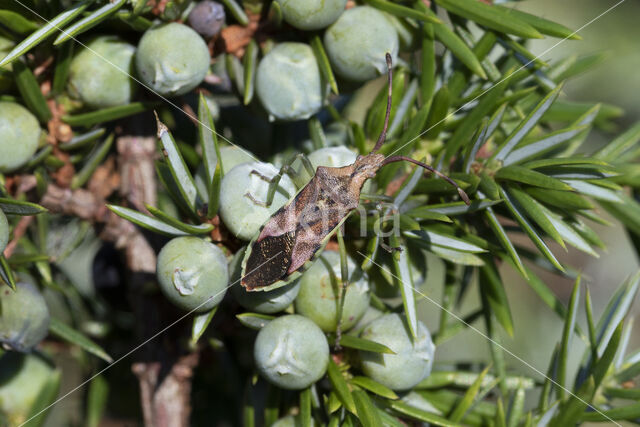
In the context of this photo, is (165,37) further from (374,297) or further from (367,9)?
(374,297)

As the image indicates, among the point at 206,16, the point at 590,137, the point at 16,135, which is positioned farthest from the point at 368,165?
the point at 590,137

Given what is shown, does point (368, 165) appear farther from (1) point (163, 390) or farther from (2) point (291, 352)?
(1) point (163, 390)

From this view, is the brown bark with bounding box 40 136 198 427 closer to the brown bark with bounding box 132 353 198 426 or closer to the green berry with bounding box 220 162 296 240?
the brown bark with bounding box 132 353 198 426

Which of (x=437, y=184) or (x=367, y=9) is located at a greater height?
(x=367, y=9)

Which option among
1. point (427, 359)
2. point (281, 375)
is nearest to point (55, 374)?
point (281, 375)

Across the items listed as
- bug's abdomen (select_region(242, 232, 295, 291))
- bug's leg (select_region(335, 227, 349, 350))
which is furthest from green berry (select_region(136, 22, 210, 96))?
bug's leg (select_region(335, 227, 349, 350))

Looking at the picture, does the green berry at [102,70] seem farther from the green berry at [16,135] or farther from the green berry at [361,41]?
the green berry at [361,41]
